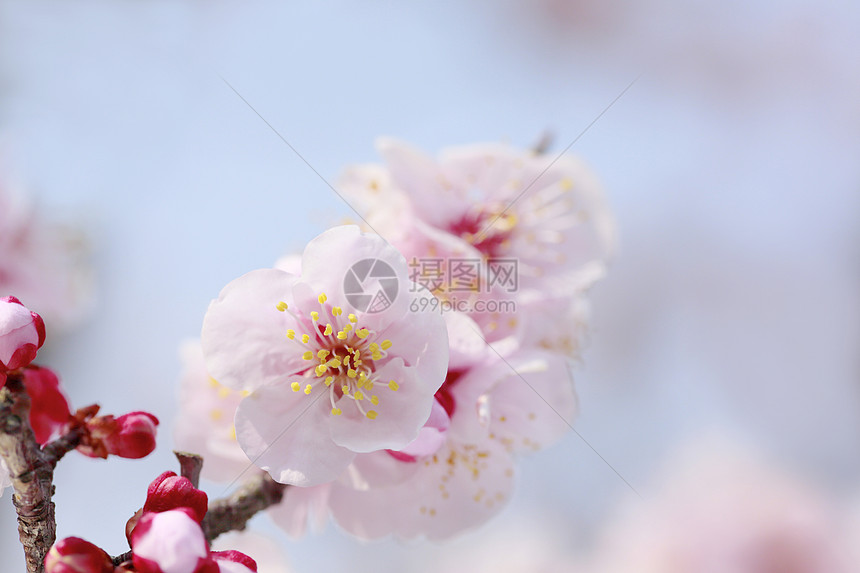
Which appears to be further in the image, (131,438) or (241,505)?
(241,505)

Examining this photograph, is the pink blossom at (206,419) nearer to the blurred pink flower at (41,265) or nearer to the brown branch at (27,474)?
the brown branch at (27,474)

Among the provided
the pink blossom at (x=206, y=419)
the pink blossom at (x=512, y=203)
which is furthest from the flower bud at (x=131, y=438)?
the pink blossom at (x=512, y=203)

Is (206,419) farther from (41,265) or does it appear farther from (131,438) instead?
(41,265)

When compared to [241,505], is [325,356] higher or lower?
higher

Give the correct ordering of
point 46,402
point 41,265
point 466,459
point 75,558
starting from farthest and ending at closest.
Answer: point 41,265 → point 466,459 → point 46,402 → point 75,558

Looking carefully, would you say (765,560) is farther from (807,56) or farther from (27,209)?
(807,56)

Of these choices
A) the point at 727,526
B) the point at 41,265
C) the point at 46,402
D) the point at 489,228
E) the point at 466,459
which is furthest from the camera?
the point at 727,526

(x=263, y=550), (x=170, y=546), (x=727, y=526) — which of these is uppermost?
(x=170, y=546)

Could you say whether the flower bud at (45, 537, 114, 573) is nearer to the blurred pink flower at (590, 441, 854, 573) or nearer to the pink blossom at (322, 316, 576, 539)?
the pink blossom at (322, 316, 576, 539)

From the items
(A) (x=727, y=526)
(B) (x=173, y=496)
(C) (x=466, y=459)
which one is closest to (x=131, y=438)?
(B) (x=173, y=496)
